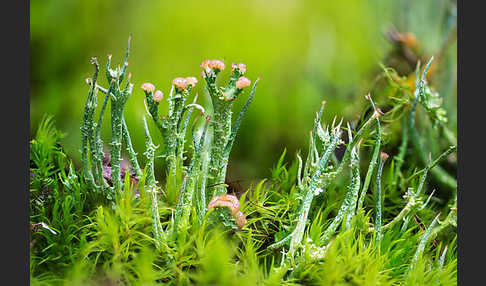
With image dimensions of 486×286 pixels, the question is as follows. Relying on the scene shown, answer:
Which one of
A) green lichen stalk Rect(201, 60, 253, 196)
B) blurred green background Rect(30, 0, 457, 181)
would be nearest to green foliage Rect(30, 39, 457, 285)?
green lichen stalk Rect(201, 60, 253, 196)

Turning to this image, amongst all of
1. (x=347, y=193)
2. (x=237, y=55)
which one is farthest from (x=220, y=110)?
(x=237, y=55)

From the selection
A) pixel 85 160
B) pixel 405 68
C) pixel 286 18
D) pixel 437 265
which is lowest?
pixel 437 265

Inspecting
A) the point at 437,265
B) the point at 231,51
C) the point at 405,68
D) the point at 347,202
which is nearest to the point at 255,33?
the point at 231,51

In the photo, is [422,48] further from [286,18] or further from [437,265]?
[437,265]

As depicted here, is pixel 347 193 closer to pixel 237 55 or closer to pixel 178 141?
pixel 178 141

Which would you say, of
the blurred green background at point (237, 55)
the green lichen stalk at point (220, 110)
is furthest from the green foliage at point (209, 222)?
the blurred green background at point (237, 55)

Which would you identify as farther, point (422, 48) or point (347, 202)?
point (422, 48)
